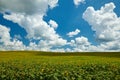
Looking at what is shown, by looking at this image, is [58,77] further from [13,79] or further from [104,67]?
[104,67]

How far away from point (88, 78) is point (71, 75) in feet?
3.81

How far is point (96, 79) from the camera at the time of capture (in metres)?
16.2

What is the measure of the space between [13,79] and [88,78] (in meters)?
4.63

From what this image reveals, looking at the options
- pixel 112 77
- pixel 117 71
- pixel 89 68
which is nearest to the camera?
pixel 112 77

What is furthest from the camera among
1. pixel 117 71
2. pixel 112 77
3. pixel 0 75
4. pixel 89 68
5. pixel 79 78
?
pixel 89 68

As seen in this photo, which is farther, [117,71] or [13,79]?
[117,71]

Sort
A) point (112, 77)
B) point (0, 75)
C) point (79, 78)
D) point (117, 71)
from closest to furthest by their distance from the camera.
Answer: point (79, 78)
point (112, 77)
point (0, 75)
point (117, 71)

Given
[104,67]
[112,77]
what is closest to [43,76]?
[112,77]

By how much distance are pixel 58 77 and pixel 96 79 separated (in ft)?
7.33

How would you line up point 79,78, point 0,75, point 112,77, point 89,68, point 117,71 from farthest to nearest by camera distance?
point 89,68 → point 117,71 → point 0,75 → point 112,77 → point 79,78

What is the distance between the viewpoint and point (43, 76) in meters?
16.8

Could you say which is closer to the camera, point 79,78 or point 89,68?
point 79,78

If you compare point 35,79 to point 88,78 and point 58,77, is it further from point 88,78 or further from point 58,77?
point 88,78

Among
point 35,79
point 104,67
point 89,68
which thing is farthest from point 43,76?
point 104,67
